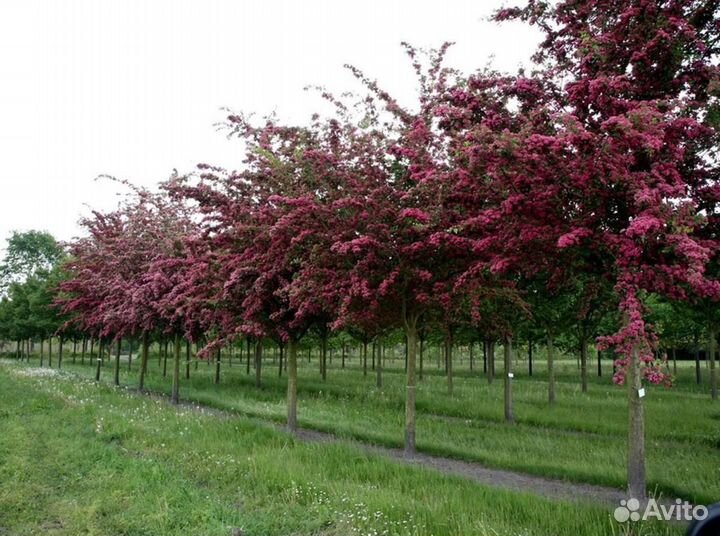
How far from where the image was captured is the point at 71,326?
119 ft

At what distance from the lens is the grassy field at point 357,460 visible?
19.5ft

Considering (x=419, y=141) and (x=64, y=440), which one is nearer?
(x=419, y=141)

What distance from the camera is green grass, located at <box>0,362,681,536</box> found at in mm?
5781

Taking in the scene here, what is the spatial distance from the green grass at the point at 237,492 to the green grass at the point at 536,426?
2441mm

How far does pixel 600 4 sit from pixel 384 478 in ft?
22.7

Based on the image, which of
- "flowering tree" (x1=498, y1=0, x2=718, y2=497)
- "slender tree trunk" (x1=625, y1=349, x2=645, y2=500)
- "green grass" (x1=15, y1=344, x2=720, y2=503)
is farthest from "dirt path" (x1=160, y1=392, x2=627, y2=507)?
"flowering tree" (x1=498, y1=0, x2=718, y2=497)

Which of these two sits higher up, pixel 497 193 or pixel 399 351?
pixel 497 193

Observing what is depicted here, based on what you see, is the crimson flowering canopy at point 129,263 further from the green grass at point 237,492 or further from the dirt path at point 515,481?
the dirt path at point 515,481

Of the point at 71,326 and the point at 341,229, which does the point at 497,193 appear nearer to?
the point at 341,229

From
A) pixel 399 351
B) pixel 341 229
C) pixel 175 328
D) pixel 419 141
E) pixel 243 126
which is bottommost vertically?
pixel 399 351

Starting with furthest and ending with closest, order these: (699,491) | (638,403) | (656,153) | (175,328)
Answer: (175,328)
(699,491)
(638,403)
(656,153)

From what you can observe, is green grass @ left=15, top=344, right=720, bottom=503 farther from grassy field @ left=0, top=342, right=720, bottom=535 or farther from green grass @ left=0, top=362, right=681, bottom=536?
green grass @ left=0, top=362, right=681, bottom=536

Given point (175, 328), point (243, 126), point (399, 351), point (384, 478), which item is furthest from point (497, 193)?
point (399, 351)

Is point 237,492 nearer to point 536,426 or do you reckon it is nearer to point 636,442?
point 636,442
